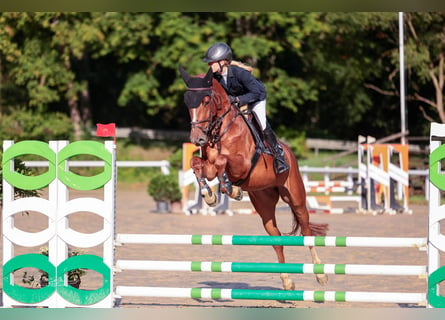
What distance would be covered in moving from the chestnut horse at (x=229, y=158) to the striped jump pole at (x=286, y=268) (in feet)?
1.92

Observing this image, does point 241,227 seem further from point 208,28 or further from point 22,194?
point 208,28

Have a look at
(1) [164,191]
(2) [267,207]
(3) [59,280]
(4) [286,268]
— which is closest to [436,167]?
(4) [286,268]

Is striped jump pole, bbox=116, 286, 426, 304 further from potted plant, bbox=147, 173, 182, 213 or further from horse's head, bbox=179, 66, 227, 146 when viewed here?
potted plant, bbox=147, 173, 182, 213

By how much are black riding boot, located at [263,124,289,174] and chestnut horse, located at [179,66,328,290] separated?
0.05 metres

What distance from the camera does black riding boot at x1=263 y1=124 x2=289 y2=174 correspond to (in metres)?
7.22

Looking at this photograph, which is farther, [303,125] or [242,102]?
[303,125]

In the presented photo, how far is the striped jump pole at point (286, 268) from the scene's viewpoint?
609cm

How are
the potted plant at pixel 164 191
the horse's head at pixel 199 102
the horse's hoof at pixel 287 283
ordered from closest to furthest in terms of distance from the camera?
the horse's head at pixel 199 102 < the horse's hoof at pixel 287 283 < the potted plant at pixel 164 191

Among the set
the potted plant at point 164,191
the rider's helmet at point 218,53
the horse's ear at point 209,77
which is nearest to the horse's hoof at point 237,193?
the horse's ear at point 209,77

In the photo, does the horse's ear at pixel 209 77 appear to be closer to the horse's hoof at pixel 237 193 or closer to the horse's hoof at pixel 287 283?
the horse's hoof at pixel 237 193

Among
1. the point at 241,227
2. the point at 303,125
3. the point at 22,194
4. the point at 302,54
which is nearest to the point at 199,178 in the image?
the point at 22,194

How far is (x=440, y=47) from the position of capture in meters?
23.8

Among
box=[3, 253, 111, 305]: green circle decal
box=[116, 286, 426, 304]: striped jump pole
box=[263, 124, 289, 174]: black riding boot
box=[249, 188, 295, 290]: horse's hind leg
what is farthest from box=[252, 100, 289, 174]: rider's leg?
box=[3, 253, 111, 305]: green circle decal

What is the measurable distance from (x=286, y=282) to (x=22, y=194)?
218 centimetres
